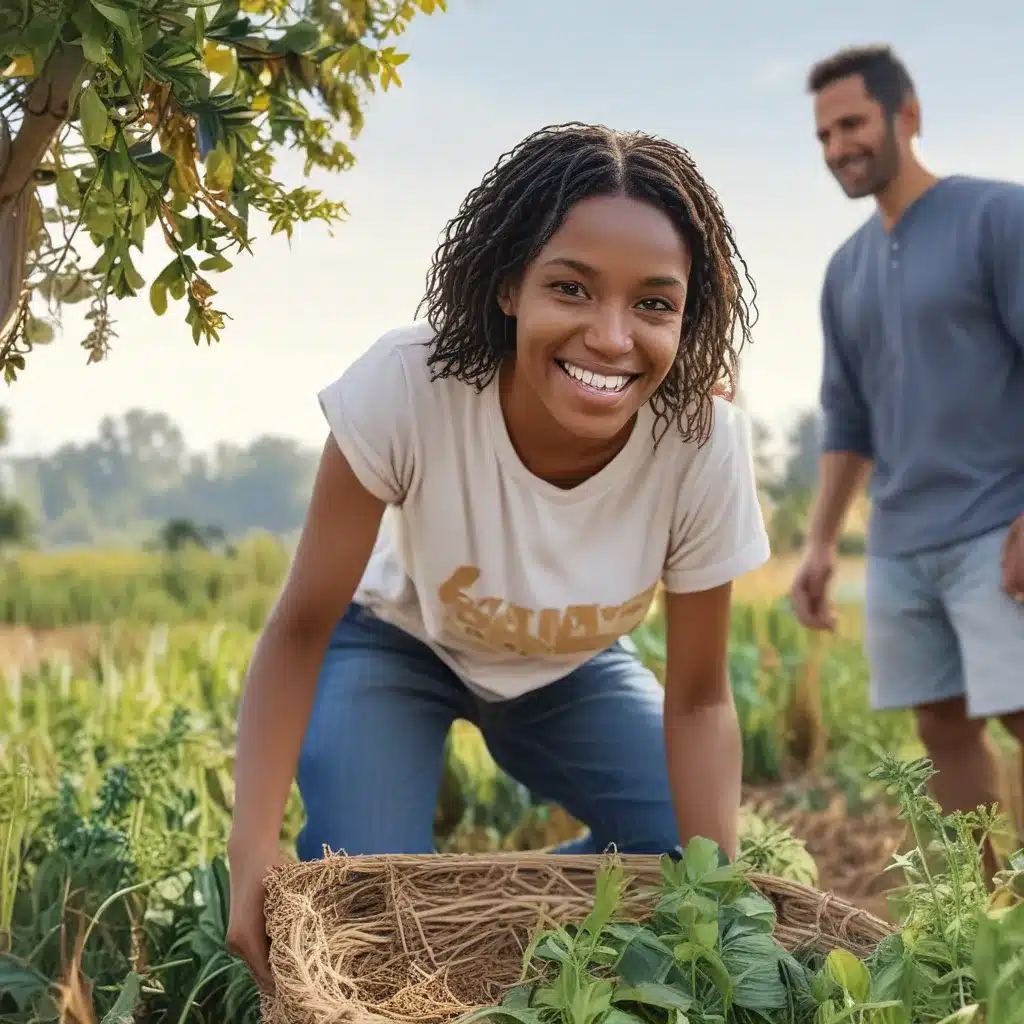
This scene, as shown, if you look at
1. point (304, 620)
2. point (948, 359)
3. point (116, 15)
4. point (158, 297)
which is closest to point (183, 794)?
point (304, 620)

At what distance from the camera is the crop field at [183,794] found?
1879mm

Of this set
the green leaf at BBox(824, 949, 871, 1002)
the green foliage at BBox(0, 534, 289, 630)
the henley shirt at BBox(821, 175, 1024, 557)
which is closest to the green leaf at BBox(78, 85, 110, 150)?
the green leaf at BBox(824, 949, 871, 1002)

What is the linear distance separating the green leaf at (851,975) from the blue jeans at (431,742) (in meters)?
0.90

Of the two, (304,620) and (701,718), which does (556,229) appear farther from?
(701,718)

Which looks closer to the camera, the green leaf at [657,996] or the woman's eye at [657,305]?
the green leaf at [657,996]

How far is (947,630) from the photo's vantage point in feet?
9.21

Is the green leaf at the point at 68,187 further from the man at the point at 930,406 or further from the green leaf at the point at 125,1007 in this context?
the man at the point at 930,406

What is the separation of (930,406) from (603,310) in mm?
1423

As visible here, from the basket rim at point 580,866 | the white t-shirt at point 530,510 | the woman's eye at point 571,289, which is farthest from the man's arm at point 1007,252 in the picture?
the basket rim at point 580,866

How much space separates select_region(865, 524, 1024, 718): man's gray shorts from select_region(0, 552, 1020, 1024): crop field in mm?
271

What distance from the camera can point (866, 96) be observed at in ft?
9.24

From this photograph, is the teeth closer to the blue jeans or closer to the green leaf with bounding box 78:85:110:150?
the green leaf with bounding box 78:85:110:150

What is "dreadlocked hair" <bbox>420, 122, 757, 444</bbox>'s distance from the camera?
1517mm

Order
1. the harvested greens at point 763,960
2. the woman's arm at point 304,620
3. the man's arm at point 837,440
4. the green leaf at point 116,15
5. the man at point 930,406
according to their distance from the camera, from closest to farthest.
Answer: the harvested greens at point 763,960 → the green leaf at point 116,15 → the woman's arm at point 304,620 → the man at point 930,406 → the man's arm at point 837,440
